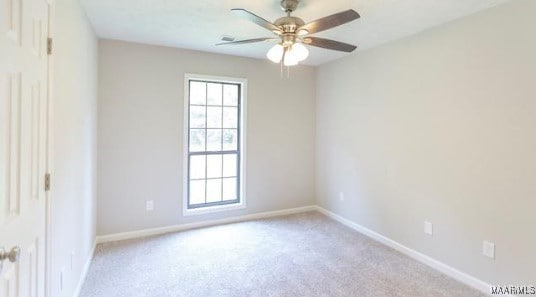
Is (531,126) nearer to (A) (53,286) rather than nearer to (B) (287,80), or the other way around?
(B) (287,80)

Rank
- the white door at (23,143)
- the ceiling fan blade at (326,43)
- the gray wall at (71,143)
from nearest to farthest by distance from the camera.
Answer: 1. the white door at (23,143)
2. the gray wall at (71,143)
3. the ceiling fan blade at (326,43)

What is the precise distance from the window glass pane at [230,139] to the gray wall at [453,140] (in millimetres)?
1619

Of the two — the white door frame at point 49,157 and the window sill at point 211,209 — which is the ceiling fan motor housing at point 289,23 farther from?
the window sill at point 211,209

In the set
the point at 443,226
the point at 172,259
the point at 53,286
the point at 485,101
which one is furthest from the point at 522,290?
the point at 53,286

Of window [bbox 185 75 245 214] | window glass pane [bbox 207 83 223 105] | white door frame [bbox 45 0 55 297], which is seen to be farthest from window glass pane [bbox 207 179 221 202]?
white door frame [bbox 45 0 55 297]

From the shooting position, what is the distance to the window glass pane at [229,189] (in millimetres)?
4320

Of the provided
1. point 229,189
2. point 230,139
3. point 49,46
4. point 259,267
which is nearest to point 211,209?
point 229,189

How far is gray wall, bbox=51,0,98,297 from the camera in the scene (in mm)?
1763

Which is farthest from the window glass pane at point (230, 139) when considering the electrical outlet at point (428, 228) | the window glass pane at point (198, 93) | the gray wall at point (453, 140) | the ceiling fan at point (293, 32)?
the electrical outlet at point (428, 228)

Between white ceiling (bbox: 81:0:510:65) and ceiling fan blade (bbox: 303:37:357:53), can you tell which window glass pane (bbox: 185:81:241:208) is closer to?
white ceiling (bbox: 81:0:510:65)

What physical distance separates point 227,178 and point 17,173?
317cm

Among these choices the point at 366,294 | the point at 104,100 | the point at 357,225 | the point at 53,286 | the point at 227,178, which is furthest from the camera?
the point at 227,178

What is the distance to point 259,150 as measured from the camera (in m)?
4.39

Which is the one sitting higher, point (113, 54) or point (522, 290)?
point (113, 54)
